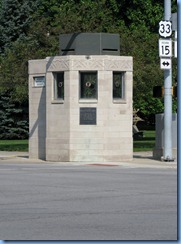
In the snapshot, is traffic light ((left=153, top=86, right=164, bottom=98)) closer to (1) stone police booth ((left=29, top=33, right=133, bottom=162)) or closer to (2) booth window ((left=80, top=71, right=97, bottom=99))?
(1) stone police booth ((left=29, top=33, right=133, bottom=162))

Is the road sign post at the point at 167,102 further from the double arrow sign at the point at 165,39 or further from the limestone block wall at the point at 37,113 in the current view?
the limestone block wall at the point at 37,113

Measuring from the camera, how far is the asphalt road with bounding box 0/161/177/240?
1119cm

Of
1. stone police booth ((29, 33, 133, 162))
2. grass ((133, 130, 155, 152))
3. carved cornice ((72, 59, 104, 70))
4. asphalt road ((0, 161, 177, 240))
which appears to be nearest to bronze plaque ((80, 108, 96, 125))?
stone police booth ((29, 33, 133, 162))

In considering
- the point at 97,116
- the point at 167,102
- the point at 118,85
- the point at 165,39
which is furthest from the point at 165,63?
the point at 97,116

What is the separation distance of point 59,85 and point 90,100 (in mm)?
1634

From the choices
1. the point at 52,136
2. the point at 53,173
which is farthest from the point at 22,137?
the point at 53,173

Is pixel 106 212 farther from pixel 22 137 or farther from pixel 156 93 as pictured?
pixel 22 137

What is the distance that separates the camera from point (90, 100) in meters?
30.2

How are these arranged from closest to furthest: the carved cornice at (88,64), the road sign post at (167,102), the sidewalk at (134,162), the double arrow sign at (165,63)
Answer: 1. the sidewalk at (134,162)
2. the double arrow sign at (165,63)
3. the road sign post at (167,102)
4. the carved cornice at (88,64)

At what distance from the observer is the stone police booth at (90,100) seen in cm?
3008

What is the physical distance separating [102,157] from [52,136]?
2302mm

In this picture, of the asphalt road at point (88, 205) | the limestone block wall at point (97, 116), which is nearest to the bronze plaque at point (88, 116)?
the limestone block wall at point (97, 116)

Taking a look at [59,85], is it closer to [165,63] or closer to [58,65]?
[58,65]

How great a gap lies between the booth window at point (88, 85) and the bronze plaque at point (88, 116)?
53 centimetres
